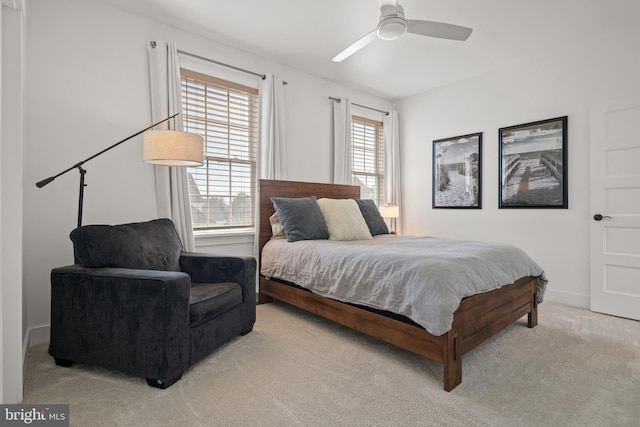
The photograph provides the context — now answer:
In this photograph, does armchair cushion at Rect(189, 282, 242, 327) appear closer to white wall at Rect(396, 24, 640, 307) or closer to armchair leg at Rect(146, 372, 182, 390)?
armchair leg at Rect(146, 372, 182, 390)

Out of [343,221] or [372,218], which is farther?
[372,218]

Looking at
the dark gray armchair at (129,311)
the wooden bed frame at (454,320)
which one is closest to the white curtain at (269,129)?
the wooden bed frame at (454,320)

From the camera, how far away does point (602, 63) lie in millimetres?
3281

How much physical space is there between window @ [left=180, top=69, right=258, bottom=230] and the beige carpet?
5.10 ft

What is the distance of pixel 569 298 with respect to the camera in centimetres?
352

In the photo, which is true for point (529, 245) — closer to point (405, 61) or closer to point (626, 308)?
point (626, 308)

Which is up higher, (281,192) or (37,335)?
(281,192)

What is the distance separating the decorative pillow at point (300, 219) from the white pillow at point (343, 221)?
0.08m

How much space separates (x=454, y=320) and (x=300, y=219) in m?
1.78

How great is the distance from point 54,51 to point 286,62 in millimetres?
2235

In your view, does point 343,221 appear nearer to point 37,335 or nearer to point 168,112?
point 168,112

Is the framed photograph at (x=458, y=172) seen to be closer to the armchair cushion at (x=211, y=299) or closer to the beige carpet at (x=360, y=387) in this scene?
the beige carpet at (x=360, y=387)

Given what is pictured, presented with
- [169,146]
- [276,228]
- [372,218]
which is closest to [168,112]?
[169,146]

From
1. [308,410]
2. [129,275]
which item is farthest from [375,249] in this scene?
[129,275]
